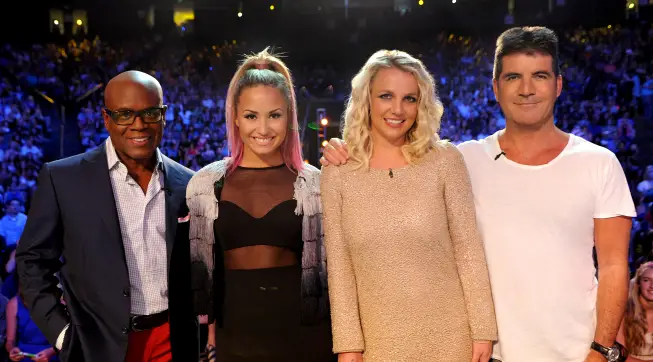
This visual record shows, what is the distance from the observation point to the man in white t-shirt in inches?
80.1

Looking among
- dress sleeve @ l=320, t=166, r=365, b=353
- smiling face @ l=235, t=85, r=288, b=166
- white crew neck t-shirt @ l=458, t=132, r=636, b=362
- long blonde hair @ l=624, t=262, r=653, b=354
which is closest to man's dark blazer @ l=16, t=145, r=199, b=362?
smiling face @ l=235, t=85, r=288, b=166

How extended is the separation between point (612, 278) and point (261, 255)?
1.14 m

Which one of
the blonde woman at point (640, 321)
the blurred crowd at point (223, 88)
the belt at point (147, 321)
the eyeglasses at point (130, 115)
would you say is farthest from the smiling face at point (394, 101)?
the blurred crowd at point (223, 88)

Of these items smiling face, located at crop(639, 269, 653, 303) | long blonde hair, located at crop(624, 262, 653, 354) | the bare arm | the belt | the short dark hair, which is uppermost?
the short dark hair

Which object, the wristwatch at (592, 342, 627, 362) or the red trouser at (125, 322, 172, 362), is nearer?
the wristwatch at (592, 342, 627, 362)

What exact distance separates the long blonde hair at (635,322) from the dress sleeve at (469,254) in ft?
7.35

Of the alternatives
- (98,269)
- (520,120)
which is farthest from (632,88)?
(98,269)

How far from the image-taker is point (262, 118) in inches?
91.0

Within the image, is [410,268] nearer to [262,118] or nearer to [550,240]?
[550,240]

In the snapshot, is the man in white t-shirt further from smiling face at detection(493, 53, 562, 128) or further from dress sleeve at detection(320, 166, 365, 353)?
dress sleeve at detection(320, 166, 365, 353)

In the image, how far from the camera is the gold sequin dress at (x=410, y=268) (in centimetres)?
200

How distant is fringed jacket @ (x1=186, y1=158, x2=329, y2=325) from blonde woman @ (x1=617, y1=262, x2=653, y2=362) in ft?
7.59

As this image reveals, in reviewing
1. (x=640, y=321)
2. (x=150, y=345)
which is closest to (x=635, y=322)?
(x=640, y=321)

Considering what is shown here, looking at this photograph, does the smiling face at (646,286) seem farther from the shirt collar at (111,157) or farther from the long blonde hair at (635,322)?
the shirt collar at (111,157)
